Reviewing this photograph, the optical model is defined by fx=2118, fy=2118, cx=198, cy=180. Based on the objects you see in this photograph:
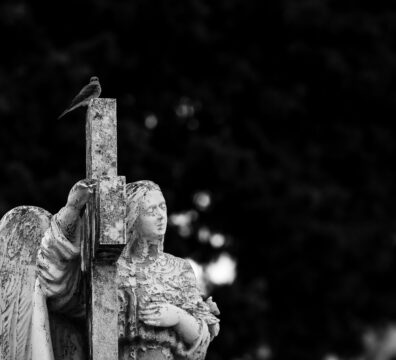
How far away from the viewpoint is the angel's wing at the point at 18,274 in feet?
34.5

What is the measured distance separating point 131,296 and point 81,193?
623mm

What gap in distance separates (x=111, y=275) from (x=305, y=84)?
13.7 meters

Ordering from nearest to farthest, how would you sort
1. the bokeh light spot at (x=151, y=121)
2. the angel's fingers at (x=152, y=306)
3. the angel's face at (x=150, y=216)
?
1. the angel's fingers at (x=152, y=306)
2. the angel's face at (x=150, y=216)
3. the bokeh light spot at (x=151, y=121)

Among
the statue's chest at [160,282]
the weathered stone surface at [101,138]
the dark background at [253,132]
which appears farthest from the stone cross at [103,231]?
the dark background at [253,132]

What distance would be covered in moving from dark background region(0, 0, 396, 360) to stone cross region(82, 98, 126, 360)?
10.1m

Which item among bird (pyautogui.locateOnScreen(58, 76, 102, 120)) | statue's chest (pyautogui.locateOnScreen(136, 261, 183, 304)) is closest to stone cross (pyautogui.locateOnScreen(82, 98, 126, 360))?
statue's chest (pyautogui.locateOnScreen(136, 261, 183, 304))

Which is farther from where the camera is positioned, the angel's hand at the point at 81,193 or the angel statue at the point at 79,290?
the angel statue at the point at 79,290

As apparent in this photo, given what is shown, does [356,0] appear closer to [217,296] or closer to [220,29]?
[220,29]

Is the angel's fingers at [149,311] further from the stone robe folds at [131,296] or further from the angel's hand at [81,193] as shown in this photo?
the angel's hand at [81,193]

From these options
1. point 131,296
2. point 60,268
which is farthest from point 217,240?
point 60,268

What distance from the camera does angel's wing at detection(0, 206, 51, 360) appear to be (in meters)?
10.5

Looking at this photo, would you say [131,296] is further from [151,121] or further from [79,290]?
[151,121]

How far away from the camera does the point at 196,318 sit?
10.6m

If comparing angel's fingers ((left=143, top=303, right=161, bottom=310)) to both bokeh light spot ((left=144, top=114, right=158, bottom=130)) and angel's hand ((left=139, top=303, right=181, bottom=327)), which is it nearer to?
angel's hand ((left=139, top=303, right=181, bottom=327))
